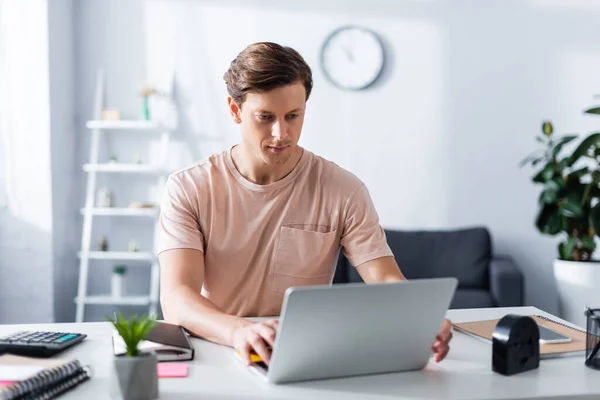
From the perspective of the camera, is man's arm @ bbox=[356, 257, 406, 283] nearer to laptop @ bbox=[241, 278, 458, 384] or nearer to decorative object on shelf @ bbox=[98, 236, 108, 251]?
laptop @ bbox=[241, 278, 458, 384]

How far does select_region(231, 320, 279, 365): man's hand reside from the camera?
3.55 feet

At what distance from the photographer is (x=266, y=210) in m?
1.69

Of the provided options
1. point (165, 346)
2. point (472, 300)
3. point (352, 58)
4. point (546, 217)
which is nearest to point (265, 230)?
point (165, 346)

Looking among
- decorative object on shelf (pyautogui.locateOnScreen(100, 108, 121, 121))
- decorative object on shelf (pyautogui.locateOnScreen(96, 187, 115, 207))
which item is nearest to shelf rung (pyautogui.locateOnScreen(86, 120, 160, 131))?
decorative object on shelf (pyautogui.locateOnScreen(100, 108, 121, 121))

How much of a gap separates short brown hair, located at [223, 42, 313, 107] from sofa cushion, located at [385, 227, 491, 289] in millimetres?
2237

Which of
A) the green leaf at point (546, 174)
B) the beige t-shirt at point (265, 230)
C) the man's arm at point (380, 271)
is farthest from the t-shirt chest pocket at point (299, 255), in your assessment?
the green leaf at point (546, 174)

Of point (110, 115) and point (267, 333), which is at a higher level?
point (110, 115)

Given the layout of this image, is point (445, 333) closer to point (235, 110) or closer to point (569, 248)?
point (235, 110)

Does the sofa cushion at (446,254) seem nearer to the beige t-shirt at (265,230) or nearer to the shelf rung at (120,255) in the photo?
the shelf rung at (120,255)

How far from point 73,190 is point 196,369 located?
311cm

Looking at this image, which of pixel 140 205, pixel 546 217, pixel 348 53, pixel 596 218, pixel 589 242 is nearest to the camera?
pixel 596 218

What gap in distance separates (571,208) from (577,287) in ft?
1.33

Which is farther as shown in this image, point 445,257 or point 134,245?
point 134,245

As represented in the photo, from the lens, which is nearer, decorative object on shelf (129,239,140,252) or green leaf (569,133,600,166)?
green leaf (569,133,600,166)
